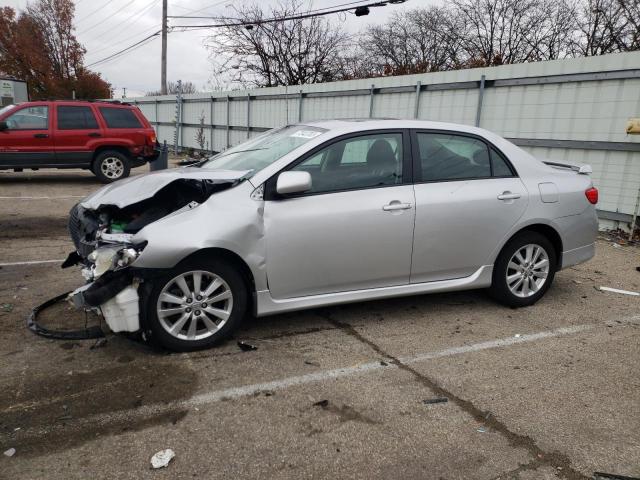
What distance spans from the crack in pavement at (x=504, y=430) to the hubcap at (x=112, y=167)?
9.97 meters

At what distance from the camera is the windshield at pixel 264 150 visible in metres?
4.12

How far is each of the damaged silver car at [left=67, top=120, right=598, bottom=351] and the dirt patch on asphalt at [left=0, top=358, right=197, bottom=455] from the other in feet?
1.08

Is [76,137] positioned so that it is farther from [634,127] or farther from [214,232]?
[634,127]

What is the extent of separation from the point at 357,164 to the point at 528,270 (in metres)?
1.96

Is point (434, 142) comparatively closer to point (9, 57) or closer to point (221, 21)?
point (221, 21)

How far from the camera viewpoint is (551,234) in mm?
4914

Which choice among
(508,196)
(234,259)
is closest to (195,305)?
(234,259)

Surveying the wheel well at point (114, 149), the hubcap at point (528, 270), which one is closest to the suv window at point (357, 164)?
the hubcap at point (528, 270)

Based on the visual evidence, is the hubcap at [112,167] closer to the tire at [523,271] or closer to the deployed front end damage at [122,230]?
the deployed front end damage at [122,230]

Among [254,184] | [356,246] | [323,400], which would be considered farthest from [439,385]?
[254,184]

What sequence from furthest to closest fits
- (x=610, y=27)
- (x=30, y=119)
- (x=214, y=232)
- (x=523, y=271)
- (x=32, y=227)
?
(x=610, y=27) < (x=30, y=119) < (x=32, y=227) < (x=523, y=271) < (x=214, y=232)

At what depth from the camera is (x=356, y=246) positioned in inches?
158

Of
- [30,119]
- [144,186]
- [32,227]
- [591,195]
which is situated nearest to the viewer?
[144,186]

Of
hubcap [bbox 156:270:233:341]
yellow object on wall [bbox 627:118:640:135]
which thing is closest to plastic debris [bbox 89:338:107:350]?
hubcap [bbox 156:270:233:341]
